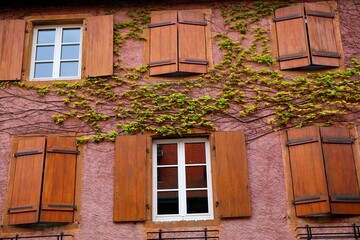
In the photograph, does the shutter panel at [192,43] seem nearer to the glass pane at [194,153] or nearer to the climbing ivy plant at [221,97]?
the climbing ivy plant at [221,97]

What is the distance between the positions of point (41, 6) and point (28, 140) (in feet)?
8.78

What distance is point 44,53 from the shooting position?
9695 mm

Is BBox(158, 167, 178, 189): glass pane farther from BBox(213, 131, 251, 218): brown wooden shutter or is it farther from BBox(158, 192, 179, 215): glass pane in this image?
BBox(213, 131, 251, 218): brown wooden shutter

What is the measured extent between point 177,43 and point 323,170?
3257 millimetres

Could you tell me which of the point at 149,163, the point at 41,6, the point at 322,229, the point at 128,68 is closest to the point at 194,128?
the point at 149,163

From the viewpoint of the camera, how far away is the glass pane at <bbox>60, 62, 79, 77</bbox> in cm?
949

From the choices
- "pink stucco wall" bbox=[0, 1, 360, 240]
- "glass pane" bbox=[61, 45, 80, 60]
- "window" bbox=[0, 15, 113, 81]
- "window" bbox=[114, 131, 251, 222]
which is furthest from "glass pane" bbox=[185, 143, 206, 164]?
"glass pane" bbox=[61, 45, 80, 60]

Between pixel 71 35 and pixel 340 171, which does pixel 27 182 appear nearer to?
pixel 71 35

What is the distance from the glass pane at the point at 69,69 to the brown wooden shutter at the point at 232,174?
276cm

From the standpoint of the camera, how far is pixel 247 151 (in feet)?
28.2

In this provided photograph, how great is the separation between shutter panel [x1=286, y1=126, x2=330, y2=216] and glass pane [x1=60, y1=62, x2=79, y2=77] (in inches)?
149

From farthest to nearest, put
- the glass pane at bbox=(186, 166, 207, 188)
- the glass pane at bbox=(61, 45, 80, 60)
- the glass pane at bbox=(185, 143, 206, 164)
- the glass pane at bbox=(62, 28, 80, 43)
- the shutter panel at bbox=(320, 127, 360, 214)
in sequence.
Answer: the glass pane at bbox=(62, 28, 80, 43) < the glass pane at bbox=(61, 45, 80, 60) < the glass pane at bbox=(185, 143, 206, 164) < the glass pane at bbox=(186, 166, 207, 188) < the shutter panel at bbox=(320, 127, 360, 214)

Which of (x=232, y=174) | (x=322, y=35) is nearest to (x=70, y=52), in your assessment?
(x=232, y=174)

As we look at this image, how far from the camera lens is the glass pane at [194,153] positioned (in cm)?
873
